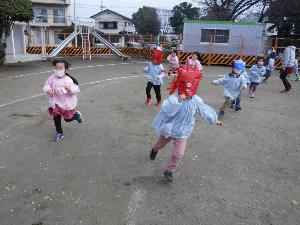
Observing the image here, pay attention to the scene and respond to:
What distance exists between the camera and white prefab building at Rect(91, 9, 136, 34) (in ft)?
214

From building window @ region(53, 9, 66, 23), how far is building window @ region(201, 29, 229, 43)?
3246 cm

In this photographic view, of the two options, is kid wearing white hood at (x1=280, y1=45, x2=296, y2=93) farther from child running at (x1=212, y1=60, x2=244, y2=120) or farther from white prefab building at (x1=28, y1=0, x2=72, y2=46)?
white prefab building at (x1=28, y1=0, x2=72, y2=46)

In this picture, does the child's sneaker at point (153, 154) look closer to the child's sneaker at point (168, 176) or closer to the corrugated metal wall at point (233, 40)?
the child's sneaker at point (168, 176)

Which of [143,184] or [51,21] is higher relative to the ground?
[51,21]

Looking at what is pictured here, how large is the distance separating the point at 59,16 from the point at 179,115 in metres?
49.8

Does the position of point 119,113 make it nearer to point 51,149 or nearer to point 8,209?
point 51,149

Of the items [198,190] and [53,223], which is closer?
[53,223]

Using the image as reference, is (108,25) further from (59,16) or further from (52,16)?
(52,16)

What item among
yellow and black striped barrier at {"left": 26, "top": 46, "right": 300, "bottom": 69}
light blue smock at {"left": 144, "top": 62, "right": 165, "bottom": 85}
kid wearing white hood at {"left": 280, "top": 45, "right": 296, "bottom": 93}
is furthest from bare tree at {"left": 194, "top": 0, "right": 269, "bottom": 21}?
light blue smock at {"left": 144, "top": 62, "right": 165, "bottom": 85}

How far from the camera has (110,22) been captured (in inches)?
2574

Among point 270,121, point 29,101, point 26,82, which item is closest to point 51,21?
point 26,82

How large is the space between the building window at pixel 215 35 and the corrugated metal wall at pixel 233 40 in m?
0.23

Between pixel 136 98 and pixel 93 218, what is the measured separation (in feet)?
22.7

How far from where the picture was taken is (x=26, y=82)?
1370 centimetres
